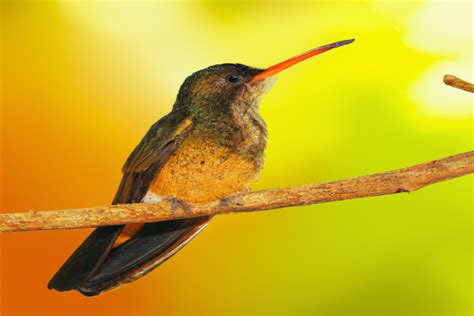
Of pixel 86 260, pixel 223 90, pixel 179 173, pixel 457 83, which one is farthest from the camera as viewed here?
pixel 223 90

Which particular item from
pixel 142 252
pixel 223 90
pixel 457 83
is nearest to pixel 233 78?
pixel 223 90

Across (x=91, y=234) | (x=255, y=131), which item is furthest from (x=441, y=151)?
(x=91, y=234)

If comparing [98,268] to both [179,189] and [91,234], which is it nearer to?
[91,234]

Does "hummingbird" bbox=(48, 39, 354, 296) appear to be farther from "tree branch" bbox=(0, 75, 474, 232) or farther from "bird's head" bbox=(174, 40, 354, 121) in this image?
"tree branch" bbox=(0, 75, 474, 232)

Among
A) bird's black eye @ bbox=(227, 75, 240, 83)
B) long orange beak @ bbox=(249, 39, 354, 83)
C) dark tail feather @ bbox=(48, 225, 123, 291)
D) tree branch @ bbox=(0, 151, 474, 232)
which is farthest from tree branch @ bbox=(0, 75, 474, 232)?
bird's black eye @ bbox=(227, 75, 240, 83)

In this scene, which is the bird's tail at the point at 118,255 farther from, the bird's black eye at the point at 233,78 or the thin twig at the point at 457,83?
the thin twig at the point at 457,83

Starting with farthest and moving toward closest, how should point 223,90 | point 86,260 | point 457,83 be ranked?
point 223,90, point 86,260, point 457,83

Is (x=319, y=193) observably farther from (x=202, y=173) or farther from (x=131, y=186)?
(x=131, y=186)

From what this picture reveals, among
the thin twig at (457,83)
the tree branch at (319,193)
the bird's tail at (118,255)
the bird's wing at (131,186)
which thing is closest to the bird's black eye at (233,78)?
the bird's wing at (131,186)
